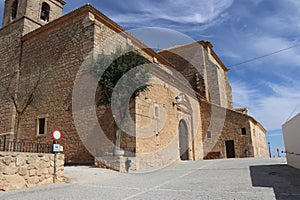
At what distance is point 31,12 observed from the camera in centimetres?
1524

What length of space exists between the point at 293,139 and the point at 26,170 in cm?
814

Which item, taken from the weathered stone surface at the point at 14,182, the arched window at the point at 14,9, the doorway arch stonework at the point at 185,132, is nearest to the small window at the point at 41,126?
the weathered stone surface at the point at 14,182

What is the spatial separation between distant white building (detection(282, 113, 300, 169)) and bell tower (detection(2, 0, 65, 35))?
1495 centimetres

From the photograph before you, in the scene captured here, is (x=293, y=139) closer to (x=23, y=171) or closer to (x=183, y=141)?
(x=23, y=171)

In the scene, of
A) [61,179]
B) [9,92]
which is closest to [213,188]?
[61,179]

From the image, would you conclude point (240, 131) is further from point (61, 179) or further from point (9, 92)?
point (9, 92)

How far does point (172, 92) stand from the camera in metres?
14.6

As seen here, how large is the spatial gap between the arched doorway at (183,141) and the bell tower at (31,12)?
36.5ft

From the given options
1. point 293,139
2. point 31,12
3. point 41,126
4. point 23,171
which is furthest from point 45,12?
point 293,139

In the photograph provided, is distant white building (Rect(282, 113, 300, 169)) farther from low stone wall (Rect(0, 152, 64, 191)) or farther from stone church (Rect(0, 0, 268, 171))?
low stone wall (Rect(0, 152, 64, 191))

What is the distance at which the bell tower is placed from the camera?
15.1 m

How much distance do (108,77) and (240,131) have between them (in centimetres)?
1163

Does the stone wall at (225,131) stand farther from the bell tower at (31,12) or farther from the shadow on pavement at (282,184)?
the bell tower at (31,12)

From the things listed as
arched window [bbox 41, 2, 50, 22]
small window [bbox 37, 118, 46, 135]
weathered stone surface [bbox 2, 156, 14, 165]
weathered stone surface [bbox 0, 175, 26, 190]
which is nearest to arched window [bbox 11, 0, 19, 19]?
arched window [bbox 41, 2, 50, 22]
